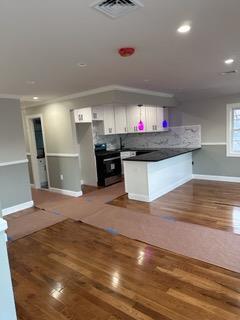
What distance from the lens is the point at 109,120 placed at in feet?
20.1

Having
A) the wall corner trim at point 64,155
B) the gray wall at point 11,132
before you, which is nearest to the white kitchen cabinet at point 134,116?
the wall corner trim at point 64,155

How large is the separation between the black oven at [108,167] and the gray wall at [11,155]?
1949 mm

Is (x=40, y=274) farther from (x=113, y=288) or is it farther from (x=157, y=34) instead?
(x=157, y=34)

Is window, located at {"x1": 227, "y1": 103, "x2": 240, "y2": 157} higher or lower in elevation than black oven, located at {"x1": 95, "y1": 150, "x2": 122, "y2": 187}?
higher

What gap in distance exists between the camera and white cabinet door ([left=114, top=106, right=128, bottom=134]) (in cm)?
625

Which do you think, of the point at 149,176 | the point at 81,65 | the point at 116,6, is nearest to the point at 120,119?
the point at 149,176

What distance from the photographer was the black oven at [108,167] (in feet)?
19.7

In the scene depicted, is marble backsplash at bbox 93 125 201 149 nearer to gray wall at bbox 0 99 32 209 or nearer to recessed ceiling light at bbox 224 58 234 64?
gray wall at bbox 0 99 32 209

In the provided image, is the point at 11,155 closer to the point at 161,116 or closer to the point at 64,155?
the point at 64,155

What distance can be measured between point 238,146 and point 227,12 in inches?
190

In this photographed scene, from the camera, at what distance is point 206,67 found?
3.17 metres

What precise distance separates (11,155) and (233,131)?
5280 millimetres

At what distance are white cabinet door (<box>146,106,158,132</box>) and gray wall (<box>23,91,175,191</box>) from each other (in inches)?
23.6

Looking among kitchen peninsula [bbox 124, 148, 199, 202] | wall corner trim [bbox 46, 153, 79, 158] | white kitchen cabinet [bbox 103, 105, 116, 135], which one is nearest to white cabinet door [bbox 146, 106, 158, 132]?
white kitchen cabinet [bbox 103, 105, 116, 135]
